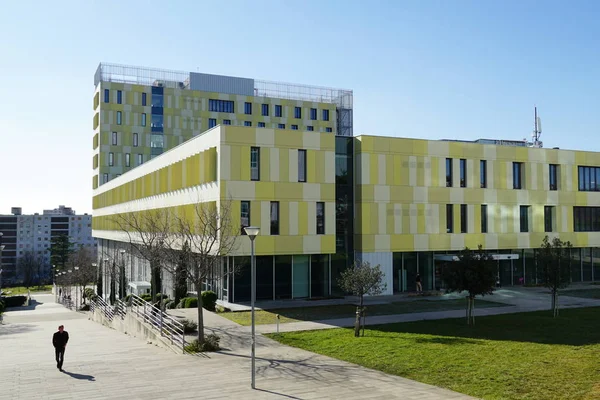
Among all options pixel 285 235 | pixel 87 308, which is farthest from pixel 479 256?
pixel 87 308

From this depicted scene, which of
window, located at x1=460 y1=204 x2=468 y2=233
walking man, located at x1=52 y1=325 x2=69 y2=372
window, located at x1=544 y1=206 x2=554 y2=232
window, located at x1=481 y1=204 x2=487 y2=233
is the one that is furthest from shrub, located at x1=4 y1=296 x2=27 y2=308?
window, located at x1=544 y1=206 x2=554 y2=232

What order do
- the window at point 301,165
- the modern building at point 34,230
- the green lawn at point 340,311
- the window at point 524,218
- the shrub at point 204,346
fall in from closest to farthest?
1. the shrub at point 204,346
2. the green lawn at point 340,311
3. the window at point 301,165
4. the window at point 524,218
5. the modern building at point 34,230

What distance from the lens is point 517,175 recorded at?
47.1 meters

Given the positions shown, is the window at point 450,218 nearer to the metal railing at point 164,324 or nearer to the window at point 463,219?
the window at point 463,219

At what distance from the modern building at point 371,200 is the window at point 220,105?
30.8m

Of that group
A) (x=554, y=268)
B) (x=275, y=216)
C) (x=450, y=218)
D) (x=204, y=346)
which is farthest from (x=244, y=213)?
(x=554, y=268)

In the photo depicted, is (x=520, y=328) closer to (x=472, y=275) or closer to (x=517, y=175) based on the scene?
(x=472, y=275)

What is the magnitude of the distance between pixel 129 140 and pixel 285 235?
51738mm

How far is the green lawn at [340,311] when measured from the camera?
101 ft

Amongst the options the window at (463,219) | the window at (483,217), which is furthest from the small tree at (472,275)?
the window at (483,217)

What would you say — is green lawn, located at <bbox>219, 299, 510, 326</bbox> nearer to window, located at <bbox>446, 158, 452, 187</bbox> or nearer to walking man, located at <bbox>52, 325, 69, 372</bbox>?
window, located at <bbox>446, 158, 452, 187</bbox>

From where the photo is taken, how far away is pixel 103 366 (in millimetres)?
19641

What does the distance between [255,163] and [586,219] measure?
102 ft

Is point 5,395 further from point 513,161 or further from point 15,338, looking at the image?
point 513,161
